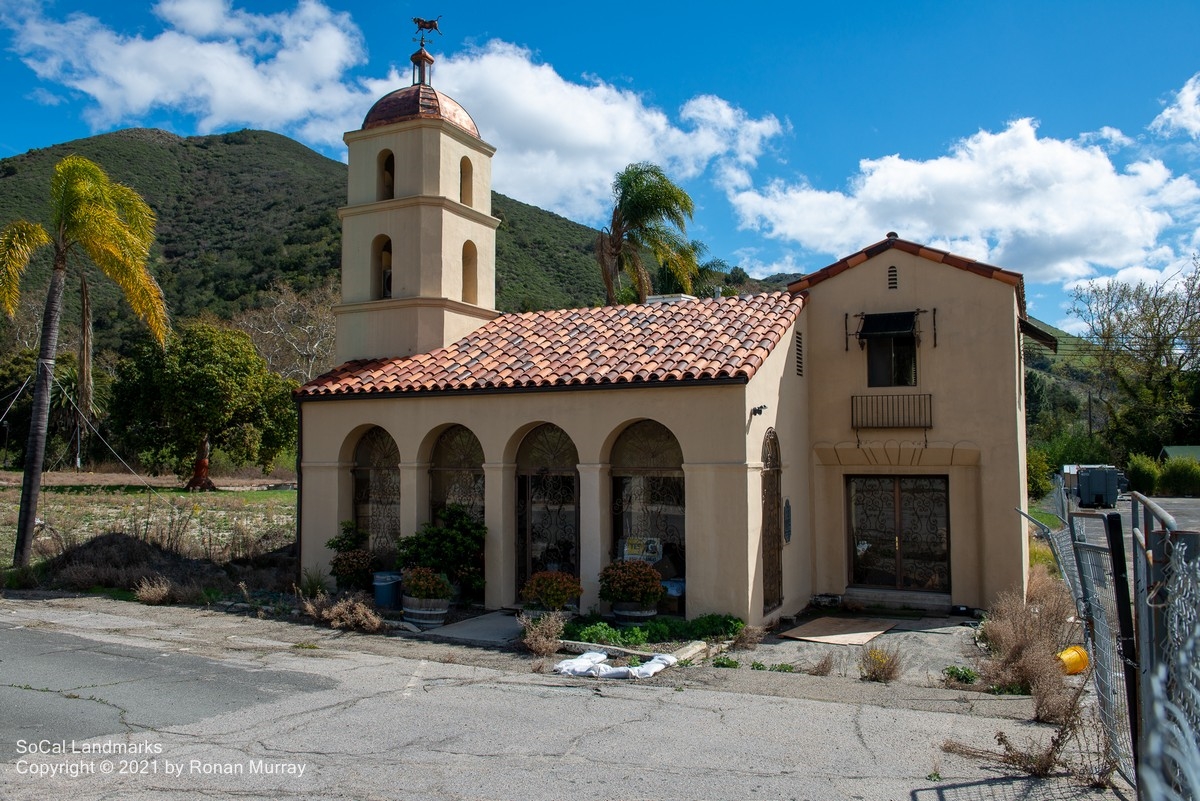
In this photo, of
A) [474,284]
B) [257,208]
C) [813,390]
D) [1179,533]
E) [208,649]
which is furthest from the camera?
[257,208]

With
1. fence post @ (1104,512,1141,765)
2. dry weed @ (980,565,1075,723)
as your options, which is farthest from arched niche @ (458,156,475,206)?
fence post @ (1104,512,1141,765)

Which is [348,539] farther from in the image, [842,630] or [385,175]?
[842,630]

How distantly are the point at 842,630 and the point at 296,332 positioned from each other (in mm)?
41690

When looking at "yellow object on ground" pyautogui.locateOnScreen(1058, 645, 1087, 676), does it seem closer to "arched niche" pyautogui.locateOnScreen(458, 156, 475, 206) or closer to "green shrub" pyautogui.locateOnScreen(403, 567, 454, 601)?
"green shrub" pyautogui.locateOnScreen(403, 567, 454, 601)

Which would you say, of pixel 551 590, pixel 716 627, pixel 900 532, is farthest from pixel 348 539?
pixel 900 532

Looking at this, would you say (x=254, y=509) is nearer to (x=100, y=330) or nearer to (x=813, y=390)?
(x=813, y=390)

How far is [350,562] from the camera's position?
14508 millimetres

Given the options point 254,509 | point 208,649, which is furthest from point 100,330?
point 208,649

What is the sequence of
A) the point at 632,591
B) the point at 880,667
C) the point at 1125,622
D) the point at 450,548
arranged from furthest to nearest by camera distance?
the point at 450,548 < the point at 632,591 < the point at 880,667 < the point at 1125,622

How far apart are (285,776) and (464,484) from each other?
8553 millimetres

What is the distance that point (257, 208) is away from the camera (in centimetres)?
8238

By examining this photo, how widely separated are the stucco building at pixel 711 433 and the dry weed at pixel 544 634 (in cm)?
167

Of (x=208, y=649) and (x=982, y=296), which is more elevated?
(x=982, y=296)

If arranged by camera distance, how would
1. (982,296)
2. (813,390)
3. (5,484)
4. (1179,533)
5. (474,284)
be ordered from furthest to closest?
(5,484)
(474,284)
(813,390)
(982,296)
(1179,533)
